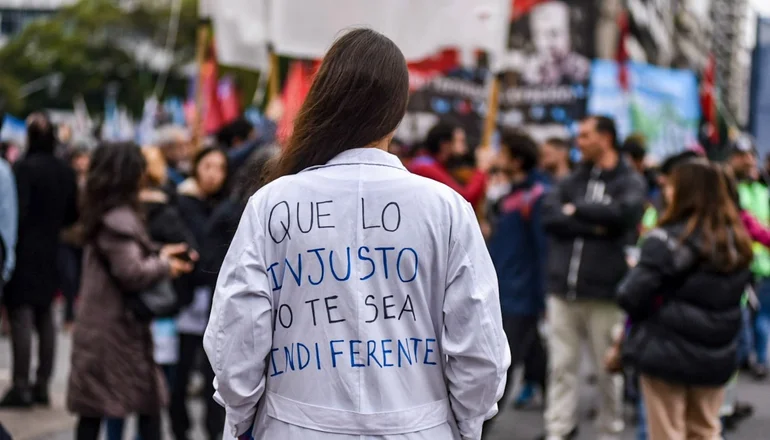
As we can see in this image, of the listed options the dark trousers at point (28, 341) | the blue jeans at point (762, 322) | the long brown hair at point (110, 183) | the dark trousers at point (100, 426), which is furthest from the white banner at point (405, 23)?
the blue jeans at point (762, 322)

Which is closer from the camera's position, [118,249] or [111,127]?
[118,249]

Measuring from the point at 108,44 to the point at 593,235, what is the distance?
191 feet

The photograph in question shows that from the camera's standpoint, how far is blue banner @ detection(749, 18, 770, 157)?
1155 cm

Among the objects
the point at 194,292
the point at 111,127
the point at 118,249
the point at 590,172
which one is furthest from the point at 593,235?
the point at 111,127

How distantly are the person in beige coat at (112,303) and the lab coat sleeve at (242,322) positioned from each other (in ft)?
8.19

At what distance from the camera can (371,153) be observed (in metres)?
2.66

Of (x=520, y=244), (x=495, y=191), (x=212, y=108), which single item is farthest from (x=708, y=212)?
(x=212, y=108)

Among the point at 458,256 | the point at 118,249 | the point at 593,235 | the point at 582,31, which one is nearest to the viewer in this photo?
the point at 458,256

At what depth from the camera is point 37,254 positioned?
24.9 ft

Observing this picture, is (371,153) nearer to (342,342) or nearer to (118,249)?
(342,342)

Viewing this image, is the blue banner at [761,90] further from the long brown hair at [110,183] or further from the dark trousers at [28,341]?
the long brown hair at [110,183]

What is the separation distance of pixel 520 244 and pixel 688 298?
2.50m

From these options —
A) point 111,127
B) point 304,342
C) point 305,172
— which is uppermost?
point 305,172

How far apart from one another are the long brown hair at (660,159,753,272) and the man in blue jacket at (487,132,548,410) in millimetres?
2101
